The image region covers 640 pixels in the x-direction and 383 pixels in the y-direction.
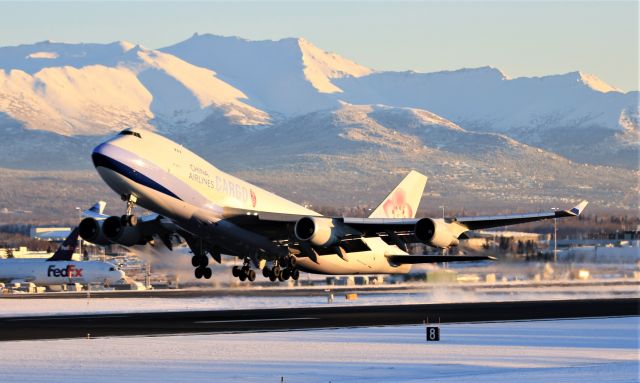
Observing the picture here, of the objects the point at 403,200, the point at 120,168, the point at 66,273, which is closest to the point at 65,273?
the point at 66,273

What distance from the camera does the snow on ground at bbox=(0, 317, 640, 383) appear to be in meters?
50.3

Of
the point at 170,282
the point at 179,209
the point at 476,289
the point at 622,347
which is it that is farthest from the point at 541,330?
the point at 170,282

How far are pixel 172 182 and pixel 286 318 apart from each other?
72.7 feet

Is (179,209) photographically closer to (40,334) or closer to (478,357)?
(40,334)

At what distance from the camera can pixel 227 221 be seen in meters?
69.2

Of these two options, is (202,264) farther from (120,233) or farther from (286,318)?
(286,318)

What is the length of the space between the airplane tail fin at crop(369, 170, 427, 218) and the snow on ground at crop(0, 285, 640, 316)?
40.6ft

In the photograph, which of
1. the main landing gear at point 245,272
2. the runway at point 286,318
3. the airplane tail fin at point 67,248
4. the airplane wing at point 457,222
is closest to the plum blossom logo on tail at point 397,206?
the runway at point 286,318

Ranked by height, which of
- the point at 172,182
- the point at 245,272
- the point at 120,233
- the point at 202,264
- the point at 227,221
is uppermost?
the point at 172,182

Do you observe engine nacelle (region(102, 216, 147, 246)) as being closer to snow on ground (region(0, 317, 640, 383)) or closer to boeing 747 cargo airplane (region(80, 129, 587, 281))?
boeing 747 cargo airplane (region(80, 129, 587, 281))

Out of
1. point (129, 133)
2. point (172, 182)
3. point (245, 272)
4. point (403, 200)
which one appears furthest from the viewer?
point (403, 200)

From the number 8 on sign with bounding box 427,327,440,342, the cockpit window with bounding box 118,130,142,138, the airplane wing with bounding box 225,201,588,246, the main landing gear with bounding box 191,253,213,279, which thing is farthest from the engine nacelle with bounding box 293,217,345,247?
the cockpit window with bounding box 118,130,142,138

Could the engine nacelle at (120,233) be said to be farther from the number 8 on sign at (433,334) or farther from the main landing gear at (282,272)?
the number 8 on sign at (433,334)

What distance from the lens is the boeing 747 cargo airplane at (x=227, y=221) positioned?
6322 cm
